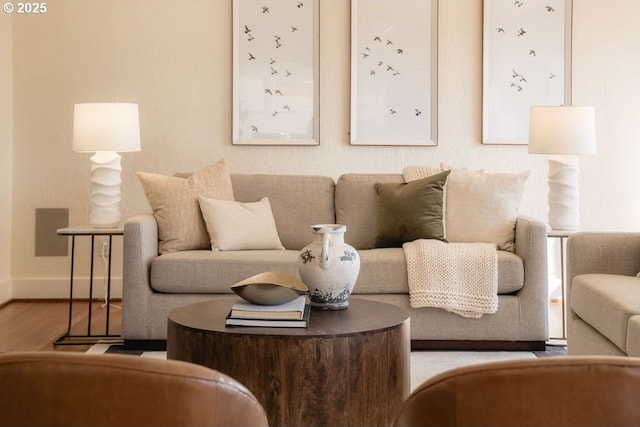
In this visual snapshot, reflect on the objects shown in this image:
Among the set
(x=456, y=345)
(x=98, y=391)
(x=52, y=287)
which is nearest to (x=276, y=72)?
(x=52, y=287)

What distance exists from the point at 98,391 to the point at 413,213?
3.25 metres

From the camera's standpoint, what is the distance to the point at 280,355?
2.28 meters

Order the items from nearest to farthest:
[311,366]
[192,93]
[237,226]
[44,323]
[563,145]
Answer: [311,366] → [237,226] → [563,145] → [44,323] → [192,93]

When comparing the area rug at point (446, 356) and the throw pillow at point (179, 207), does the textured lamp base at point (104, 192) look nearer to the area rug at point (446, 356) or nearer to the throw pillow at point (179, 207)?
the throw pillow at point (179, 207)

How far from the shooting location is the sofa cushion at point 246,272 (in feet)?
12.4

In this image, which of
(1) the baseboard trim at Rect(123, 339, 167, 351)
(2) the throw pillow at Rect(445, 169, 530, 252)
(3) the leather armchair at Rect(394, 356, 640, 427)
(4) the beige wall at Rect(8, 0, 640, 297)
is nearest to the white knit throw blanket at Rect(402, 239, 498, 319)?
(2) the throw pillow at Rect(445, 169, 530, 252)

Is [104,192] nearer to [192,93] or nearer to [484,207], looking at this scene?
[192,93]

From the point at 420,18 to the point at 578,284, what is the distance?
8.11ft

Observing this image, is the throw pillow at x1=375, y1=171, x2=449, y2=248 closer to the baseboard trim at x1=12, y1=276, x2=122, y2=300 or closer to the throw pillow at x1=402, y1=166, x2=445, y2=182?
the throw pillow at x1=402, y1=166, x2=445, y2=182

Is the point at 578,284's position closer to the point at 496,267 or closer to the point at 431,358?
the point at 496,267

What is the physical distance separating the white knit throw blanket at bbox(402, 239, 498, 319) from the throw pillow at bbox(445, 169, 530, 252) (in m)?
0.30

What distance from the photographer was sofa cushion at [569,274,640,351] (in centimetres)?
267

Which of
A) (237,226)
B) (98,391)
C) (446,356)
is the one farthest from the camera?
(237,226)

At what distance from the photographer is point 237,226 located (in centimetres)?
409
